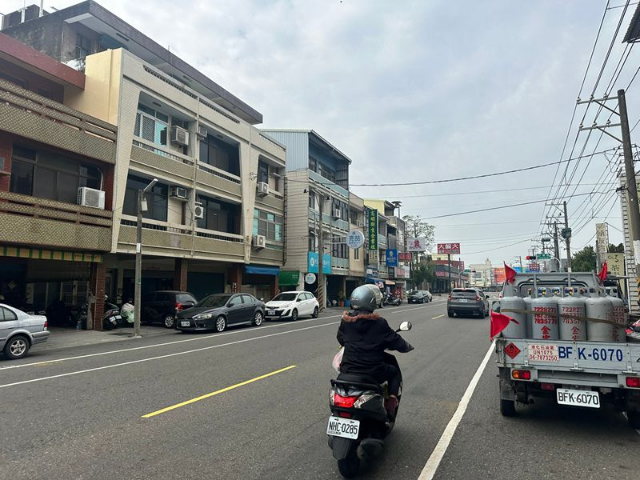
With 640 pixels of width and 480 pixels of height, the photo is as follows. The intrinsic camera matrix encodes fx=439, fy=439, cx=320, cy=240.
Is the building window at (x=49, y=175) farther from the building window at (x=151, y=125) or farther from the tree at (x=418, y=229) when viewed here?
the tree at (x=418, y=229)

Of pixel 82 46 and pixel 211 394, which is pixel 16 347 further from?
pixel 82 46

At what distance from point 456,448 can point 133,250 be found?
16968mm

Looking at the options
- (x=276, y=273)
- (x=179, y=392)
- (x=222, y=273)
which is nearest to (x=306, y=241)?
(x=276, y=273)

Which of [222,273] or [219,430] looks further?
[222,273]

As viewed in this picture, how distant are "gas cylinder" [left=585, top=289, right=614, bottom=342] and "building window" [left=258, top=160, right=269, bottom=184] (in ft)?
83.8

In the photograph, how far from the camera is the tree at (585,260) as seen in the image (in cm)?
4719

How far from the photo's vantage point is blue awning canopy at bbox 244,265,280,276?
1075 inches

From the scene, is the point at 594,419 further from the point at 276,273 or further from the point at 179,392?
the point at 276,273

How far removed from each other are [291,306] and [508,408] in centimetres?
1714

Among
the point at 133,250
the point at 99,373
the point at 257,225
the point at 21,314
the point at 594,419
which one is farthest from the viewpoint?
the point at 257,225

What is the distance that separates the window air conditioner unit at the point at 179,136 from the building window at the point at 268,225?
706cm

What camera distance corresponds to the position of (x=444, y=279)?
316 feet

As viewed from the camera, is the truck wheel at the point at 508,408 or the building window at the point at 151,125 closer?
the truck wheel at the point at 508,408

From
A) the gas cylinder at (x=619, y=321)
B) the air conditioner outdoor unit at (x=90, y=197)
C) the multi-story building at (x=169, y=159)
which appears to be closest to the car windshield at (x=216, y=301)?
the multi-story building at (x=169, y=159)
